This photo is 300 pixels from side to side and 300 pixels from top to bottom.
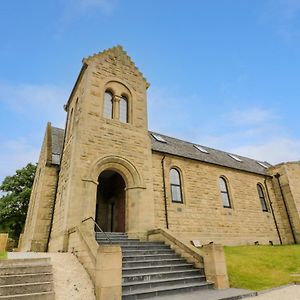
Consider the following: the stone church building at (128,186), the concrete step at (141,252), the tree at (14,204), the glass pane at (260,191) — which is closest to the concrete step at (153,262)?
the concrete step at (141,252)

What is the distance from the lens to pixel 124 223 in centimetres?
1273

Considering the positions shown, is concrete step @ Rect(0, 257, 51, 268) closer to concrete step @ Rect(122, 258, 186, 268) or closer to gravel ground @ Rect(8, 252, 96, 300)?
gravel ground @ Rect(8, 252, 96, 300)

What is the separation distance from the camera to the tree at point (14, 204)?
81.1 ft

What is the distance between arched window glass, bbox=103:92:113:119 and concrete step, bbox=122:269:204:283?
9.39m

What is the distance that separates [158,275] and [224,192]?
11.8m

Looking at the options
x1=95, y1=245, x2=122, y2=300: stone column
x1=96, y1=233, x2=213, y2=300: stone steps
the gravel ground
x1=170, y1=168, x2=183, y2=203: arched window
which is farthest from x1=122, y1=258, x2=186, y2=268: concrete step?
x1=170, y1=168, x2=183, y2=203: arched window

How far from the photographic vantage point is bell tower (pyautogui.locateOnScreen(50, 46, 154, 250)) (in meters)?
11.0

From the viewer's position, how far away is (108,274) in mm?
5945

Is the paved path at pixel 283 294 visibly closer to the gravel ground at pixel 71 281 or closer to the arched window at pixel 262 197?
the gravel ground at pixel 71 281

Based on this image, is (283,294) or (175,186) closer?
(283,294)

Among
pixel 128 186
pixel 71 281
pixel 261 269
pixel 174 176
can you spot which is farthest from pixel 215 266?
pixel 174 176

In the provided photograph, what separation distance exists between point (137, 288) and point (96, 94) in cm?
1078

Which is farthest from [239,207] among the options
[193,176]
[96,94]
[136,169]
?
[96,94]

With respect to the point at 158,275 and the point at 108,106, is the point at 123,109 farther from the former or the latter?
the point at 158,275
